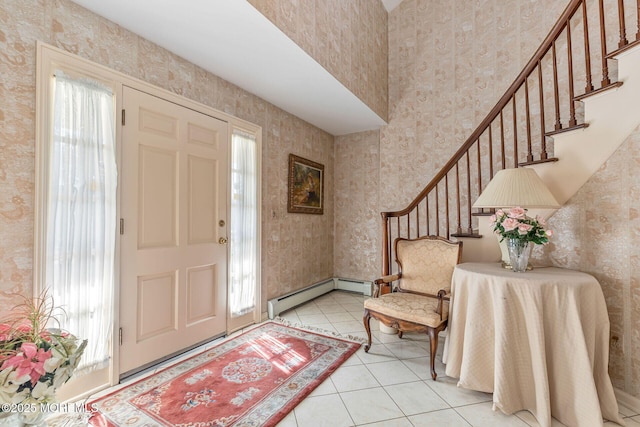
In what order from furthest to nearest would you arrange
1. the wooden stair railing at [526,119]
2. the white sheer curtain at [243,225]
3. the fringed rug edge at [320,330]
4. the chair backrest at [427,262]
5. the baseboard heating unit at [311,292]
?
1. the baseboard heating unit at [311,292]
2. the white sheer curtain at [243,225]
3. the fringed rug edge at [320,330]
4. the chair backrest at [427,262]
5. the wooden stair railing at [526,119]

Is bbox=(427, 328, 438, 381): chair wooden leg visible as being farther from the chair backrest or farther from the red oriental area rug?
the red oriental area rug

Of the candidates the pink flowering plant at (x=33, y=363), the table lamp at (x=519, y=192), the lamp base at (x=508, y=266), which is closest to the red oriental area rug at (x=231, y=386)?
the pink flowering plant at (x=33, y=363)

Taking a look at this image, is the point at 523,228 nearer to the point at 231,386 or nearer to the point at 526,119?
the point at 526,119

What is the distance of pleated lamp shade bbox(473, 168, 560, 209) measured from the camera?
1.88 m

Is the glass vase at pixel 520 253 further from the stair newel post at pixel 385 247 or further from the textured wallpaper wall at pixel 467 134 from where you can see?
the stair newel post at pixel 385 247

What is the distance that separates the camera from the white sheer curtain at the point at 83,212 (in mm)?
1696

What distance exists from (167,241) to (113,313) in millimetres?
631

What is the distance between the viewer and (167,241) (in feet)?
7.65

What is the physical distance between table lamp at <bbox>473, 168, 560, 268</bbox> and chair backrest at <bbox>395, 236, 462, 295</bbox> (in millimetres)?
576

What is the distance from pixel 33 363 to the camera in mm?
1078

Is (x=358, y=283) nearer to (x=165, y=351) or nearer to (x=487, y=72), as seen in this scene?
(x=165, y=351)

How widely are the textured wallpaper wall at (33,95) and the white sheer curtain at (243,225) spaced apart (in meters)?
0.20

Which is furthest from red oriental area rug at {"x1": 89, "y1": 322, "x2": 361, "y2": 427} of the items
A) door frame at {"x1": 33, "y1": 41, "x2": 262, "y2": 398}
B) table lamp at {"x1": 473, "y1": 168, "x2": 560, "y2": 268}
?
table lamp at {"x1": 473, "y1": 168, "x2": 560, "y2": 268}

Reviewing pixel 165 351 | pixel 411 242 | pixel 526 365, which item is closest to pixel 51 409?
pixel 165 351
